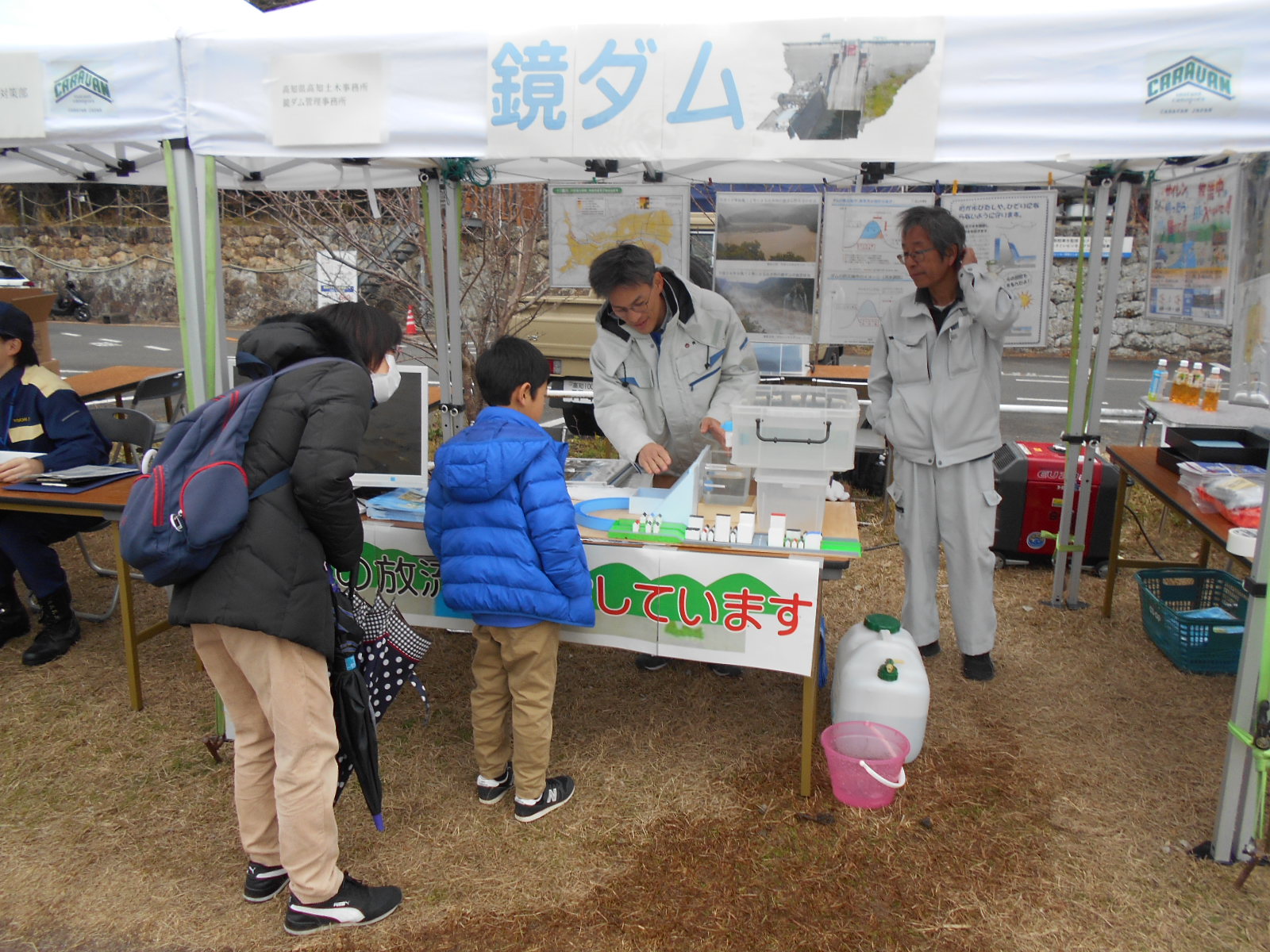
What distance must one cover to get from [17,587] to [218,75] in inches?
139

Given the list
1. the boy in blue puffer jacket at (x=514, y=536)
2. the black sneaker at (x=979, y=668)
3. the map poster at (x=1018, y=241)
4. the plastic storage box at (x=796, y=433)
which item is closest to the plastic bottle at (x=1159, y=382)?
the map poster at (x=1018, y=241)

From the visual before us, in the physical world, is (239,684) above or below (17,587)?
above

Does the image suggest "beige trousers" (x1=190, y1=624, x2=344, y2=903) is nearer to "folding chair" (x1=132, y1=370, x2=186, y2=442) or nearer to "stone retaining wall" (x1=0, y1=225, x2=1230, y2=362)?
"folding chair" (x1=132, y1=370, x2=186, y2=442)

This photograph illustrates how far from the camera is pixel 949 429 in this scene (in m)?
3.35

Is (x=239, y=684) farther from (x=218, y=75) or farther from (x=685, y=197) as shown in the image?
(x=685, y=197)

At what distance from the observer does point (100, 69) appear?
2.58 m

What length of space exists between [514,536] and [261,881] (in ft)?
3.78

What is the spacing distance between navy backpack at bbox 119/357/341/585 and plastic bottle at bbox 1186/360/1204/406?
493 cm

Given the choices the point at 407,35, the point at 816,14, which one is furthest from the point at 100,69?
the point at 816,14

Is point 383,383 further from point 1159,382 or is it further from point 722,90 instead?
point 1159,382

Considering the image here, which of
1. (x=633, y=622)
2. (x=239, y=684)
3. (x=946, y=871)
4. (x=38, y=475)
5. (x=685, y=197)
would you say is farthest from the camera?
(x=685, y=197)

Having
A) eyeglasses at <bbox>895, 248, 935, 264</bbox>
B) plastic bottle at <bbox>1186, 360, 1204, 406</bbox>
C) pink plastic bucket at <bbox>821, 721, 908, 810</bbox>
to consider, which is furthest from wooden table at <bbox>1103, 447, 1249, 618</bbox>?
eyeglasses at <bbox>895, 248, 935, 264</bbox>

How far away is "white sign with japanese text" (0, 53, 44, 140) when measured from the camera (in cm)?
262

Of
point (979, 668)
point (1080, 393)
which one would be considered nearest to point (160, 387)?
point (979, 668)
